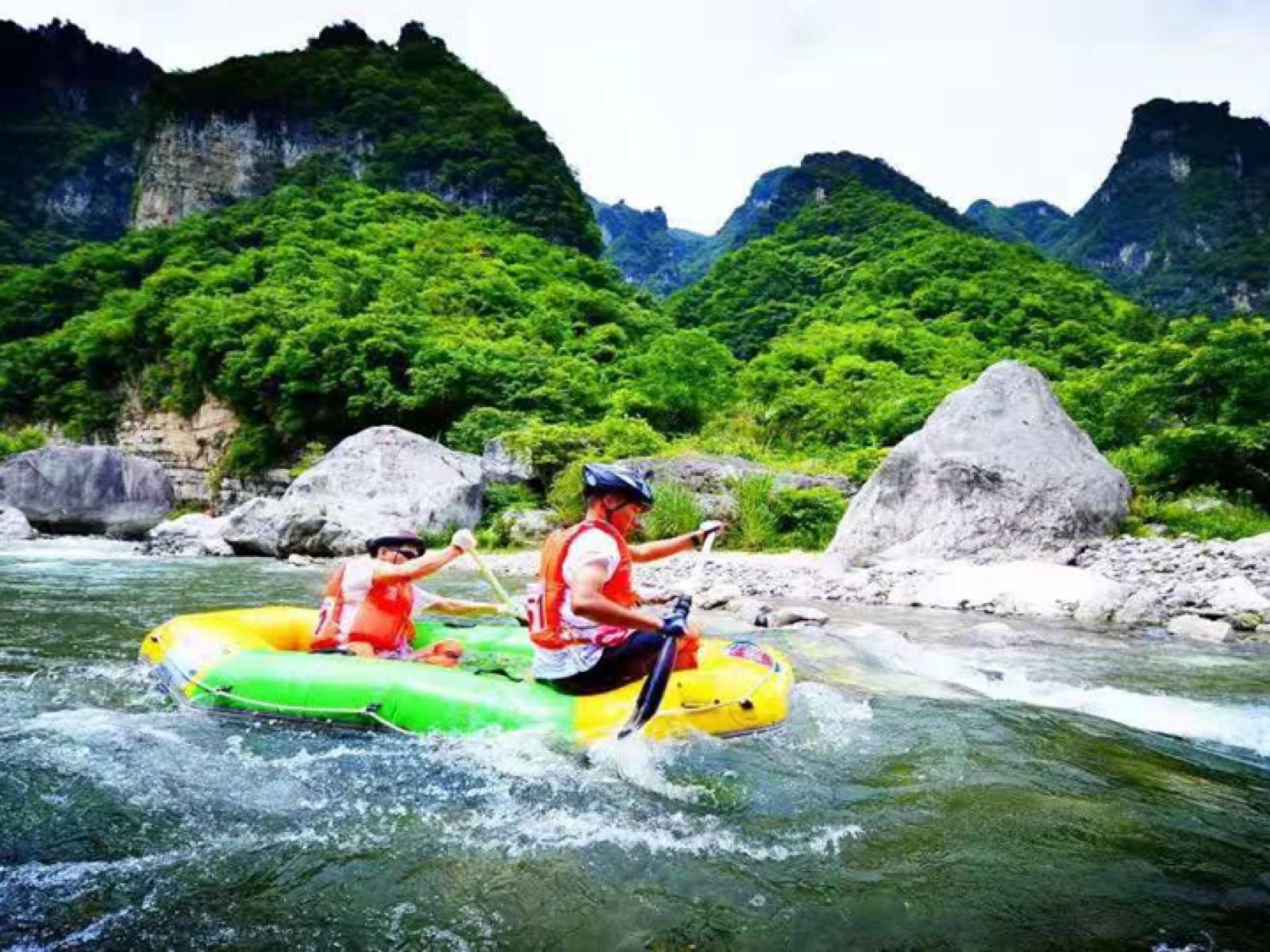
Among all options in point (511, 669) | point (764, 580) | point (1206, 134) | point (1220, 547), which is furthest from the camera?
point (1206, 134)

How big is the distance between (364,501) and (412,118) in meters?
44.1

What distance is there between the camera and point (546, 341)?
3194 cm

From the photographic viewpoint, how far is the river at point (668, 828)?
8.13 feet

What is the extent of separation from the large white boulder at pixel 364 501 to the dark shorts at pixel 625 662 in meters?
14.2

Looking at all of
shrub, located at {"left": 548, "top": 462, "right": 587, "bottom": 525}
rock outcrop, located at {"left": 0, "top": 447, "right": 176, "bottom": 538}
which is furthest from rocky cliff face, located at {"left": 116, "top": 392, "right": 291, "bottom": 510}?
shrub, located at {"left": 548, "top": 462, "right": 587, "bottom": 525}

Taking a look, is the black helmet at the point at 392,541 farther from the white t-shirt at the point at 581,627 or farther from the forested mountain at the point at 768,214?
the forested mountain at the point at 768,214

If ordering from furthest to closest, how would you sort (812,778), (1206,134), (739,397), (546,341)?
(1206,134)
(546,341)
(739,397)
(812,778)

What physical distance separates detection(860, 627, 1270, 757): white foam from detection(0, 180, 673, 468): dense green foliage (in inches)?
594

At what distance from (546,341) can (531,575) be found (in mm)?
19595

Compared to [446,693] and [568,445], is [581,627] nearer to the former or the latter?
[446,693]

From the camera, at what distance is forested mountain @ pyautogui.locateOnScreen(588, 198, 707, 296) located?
90.1 metres

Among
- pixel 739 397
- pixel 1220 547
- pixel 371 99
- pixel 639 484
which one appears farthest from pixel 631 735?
pixel 371 99

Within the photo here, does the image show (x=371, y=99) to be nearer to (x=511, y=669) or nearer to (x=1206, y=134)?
(x=511, y=669)

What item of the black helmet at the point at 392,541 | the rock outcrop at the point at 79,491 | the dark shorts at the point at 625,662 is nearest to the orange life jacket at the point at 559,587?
the dark shorts at the point at 625,662
